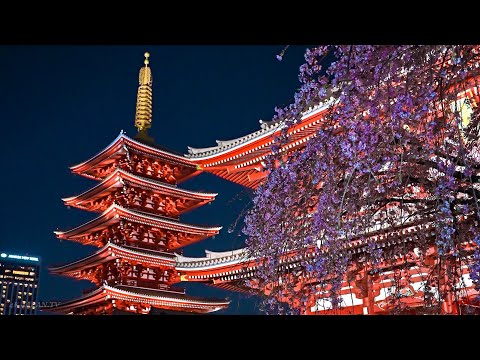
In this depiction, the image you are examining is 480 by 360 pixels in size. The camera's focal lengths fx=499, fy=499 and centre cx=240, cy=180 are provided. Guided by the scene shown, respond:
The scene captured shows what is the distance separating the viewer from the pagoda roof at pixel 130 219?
1711cm

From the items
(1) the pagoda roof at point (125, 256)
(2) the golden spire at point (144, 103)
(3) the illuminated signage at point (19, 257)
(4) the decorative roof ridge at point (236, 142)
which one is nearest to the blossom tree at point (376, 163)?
(4) the decorative roof ridge at point (236, 142)

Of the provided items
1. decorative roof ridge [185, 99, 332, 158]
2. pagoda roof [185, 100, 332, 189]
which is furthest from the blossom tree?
pagoda roof [185, 100, 332, 189]

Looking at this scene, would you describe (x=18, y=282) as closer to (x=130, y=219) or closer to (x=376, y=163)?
(x=130, y=219)

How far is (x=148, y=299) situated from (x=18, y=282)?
59.2 m

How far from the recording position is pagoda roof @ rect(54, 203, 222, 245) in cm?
1711

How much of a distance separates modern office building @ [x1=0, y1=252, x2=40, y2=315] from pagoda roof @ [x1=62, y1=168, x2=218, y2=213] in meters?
54.3

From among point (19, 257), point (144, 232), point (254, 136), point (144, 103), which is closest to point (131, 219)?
point (144, 232)

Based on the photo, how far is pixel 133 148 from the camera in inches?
717

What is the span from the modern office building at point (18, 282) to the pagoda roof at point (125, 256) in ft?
181

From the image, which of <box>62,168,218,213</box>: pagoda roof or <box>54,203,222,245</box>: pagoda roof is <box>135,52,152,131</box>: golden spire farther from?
<box>54,203,222,245</box>: pagoda roof
